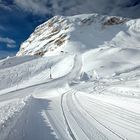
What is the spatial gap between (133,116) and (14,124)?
459 centimetres

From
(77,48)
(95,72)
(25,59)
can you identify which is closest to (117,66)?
(95,72)

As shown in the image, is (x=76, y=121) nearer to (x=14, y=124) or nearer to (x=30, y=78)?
(x=14, y=124)

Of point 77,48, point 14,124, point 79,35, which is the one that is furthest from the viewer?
point 79,35

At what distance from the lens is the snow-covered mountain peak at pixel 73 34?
3639 inches

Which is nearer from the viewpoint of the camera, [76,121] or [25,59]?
[76,121]

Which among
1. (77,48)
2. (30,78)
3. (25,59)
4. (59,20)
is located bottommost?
(30,78)

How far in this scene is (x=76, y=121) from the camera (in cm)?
870

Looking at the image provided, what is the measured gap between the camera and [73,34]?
355ft

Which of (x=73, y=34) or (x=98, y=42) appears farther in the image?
(x=73, y=34)

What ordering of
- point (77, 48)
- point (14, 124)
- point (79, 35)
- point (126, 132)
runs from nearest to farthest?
point (126, 132) → point (14, 124) → point (77, 48) → point (79, 35)

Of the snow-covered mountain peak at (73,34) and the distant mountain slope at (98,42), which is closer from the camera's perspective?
the distant mountain slope at (98,42)

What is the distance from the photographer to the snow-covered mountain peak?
303 ft

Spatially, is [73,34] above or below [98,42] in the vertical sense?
above

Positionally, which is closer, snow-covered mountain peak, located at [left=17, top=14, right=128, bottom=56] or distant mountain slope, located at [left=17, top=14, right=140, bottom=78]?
distant mountain slope, located at [left=17, top=14, right=140, bottom=78]
